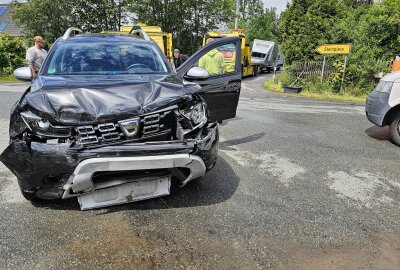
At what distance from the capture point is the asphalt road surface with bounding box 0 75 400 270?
271 centimetres

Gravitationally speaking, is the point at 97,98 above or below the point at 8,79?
above

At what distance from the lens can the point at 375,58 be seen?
1541 centimetres

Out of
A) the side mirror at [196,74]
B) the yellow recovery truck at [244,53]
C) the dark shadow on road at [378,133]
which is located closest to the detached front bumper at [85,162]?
the side mirror at [196,74]

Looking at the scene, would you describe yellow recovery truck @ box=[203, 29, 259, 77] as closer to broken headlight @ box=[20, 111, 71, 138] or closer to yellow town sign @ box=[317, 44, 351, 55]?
yellow town sign @ box=[317, 44, 351, 55]

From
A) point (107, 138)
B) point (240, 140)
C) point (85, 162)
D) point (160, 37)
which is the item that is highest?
point (160, 37)

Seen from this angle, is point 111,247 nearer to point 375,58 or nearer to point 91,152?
point 91,152

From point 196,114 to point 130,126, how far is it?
75 centimetres

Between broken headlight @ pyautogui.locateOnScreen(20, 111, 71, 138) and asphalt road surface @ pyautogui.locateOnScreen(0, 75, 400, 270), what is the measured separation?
87cm

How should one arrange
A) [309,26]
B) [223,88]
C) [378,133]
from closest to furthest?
[223,88], [378,133], [309,26]

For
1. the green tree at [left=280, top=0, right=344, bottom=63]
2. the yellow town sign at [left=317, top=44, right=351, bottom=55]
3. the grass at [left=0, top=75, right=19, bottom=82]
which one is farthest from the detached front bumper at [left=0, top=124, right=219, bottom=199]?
the grass at [left=0, top=75, right=19, bottom=82]

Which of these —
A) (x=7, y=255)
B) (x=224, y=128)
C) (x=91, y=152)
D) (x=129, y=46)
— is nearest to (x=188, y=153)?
(x=91, y=152)

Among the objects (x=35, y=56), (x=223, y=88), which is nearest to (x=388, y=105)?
(x=223, y=88)

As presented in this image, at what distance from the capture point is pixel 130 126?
3062 millimetres

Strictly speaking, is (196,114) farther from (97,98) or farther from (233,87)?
(233,87)
